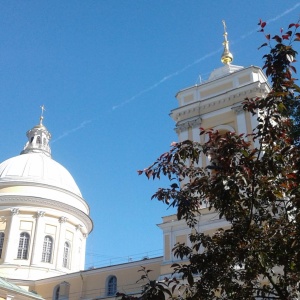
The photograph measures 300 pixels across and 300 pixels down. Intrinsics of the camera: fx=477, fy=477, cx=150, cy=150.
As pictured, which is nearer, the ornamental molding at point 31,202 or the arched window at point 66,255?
the ornamental molding at point 31,202

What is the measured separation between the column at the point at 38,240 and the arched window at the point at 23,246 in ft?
2.30

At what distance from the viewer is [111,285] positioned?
97.8ft

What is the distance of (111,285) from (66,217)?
991 cm

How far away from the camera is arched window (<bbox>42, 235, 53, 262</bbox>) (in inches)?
1441

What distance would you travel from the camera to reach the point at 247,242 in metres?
7.62

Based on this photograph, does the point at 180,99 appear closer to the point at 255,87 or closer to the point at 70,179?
the point at 255,87

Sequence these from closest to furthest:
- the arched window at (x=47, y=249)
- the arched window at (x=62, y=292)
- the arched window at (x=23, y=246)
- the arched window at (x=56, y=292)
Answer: the arched window at (x=62, y=292) → the arched window at (x=56, y=292) → the arched window at (x=23, y=246) → the arched window at (x=47, y=249)

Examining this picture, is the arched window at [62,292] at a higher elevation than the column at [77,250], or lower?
lower

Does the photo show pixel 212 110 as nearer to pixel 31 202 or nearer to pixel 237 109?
pixel 237 109

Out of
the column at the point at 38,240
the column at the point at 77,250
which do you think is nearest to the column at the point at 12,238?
the column at the point at 38,240

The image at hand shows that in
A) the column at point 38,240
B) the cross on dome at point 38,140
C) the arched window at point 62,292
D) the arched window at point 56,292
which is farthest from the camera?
the cross on dome at point 38,140

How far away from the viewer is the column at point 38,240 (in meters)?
35.9

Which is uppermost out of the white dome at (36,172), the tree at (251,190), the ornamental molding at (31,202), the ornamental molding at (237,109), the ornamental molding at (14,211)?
the white dome at (36,172)

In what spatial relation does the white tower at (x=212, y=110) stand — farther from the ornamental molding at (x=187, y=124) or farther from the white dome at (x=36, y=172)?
the white dome at (x=36, y=172)
